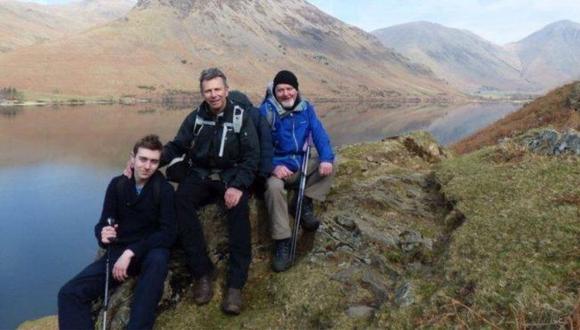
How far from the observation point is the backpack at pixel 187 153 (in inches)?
380

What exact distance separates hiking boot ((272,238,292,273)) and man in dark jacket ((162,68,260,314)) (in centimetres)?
76

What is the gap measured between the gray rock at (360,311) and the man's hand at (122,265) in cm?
435

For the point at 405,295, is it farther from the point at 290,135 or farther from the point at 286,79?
the point at 286,79

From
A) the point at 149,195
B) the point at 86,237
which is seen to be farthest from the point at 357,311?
the point at 86,237

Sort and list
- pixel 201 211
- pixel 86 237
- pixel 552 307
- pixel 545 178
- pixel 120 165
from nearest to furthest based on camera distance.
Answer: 1. pixel 552 307
2. pixel 545 178
3. pixel 201 211
4. pixel 86 237
5. pixel 120 165

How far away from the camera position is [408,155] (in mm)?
16234

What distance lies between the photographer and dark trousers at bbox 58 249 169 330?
8.45 m

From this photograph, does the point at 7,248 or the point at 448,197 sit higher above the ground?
the point at 448,197

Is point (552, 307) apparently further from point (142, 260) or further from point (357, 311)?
point (142, 260)

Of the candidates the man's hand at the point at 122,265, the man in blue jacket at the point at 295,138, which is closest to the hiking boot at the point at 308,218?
the man in blue jacket at the point at 295,138

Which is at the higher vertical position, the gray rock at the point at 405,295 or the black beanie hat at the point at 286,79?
the black beanie hat at the point at 286,79

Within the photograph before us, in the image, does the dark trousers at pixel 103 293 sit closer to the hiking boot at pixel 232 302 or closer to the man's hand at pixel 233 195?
the hiking boot at pixel 232 302

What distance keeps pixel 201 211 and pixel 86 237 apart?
28.2 m

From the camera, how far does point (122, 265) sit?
8.77 meters
